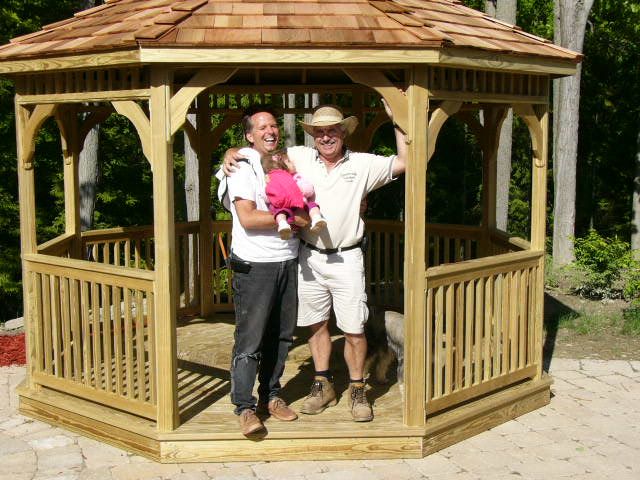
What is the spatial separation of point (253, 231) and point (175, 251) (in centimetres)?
104

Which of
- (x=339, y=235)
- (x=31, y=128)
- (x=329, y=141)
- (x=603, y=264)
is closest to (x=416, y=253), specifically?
(x=339, y=235)

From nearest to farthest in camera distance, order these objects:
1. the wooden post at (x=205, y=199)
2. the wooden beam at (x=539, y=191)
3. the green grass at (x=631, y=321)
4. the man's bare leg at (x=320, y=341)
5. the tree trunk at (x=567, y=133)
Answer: the man's bare leg at (x=320, y=341)
the wooden beam at (x=539, y=191)
the wooden post at (x=205, y=199)
the green grass at (x=631, y=321)
the tree trunk at (x=567, y=133)

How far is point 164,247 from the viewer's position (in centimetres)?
528

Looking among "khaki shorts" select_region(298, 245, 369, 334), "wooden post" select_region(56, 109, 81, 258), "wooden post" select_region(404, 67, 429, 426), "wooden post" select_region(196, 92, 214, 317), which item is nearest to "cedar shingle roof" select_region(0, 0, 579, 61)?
"wooden post" select_region(404, 67, 429, 426)

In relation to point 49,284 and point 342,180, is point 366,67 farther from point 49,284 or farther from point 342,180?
point 49,284

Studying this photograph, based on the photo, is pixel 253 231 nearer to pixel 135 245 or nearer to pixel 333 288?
pixel 333 288

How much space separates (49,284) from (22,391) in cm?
94

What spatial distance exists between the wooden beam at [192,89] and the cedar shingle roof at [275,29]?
0.25 m

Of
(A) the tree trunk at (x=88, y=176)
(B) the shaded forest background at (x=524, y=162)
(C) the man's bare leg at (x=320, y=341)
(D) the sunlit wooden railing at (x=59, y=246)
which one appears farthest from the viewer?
(B) the shaded forest background at (x=524, y=162)

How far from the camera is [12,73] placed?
19.6ft

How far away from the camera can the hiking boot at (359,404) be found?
558 cm

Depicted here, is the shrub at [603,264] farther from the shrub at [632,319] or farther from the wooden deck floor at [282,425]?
the wooden deck floor at [282,425]

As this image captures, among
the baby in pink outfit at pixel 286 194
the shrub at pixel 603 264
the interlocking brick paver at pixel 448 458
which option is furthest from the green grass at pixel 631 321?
the baby in pink outfit at pixel 286 194

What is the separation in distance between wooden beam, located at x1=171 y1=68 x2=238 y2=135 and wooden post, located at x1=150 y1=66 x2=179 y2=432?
46 millimetres
